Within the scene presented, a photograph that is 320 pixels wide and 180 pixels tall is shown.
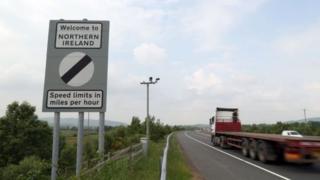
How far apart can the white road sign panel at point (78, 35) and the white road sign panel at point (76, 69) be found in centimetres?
16

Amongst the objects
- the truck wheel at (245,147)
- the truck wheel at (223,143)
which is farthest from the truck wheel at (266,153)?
the truck wheel at (223,143)

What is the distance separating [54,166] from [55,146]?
30 cm

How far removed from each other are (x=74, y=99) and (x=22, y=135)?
52197mm

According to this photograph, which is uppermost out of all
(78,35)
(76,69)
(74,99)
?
(78,35)

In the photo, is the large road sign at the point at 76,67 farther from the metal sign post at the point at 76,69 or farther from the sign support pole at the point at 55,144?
the sign support pole at the point at 55,144

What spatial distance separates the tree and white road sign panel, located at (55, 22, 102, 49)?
49.7 metres

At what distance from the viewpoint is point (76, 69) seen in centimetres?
563

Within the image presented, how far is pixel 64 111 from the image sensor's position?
5.57 meters

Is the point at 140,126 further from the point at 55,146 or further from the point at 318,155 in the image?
the point at 55,146

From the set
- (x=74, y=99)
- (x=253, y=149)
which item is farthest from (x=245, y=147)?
(x=74, y=99)

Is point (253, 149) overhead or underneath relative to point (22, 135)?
underneath

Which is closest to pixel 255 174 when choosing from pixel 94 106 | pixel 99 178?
pixel 99 178

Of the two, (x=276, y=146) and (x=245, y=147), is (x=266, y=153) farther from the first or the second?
(x=245, y=147)

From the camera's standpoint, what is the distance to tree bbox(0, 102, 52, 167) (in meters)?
52.8
